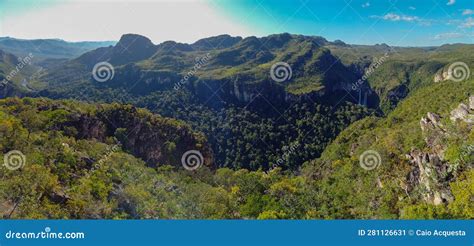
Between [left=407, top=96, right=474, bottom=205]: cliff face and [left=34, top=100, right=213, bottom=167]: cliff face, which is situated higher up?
[left=407, top=96, right=474, bottom=205]: cliff face

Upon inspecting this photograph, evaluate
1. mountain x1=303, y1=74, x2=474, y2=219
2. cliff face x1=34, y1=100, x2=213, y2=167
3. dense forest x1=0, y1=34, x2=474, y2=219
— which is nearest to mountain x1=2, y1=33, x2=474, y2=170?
dense forest x1=0, y1=34, x2=474, y2=219

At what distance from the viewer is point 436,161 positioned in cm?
2700

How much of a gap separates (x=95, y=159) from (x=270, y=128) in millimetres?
75567

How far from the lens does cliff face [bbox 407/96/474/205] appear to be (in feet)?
76.8

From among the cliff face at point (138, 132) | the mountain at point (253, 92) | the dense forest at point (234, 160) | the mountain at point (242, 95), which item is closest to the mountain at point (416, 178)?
the dense forest at point (234, 160)

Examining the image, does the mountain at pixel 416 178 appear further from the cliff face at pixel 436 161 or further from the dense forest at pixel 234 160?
the dense forest at pixel 234 160

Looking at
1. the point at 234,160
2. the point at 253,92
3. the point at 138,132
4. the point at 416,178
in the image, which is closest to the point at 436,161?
the point at 416,178

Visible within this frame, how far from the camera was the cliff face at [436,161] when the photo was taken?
23409 millimetres

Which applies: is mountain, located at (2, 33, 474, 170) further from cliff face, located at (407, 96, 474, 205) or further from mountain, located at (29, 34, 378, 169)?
cliff face, located at (407, 96, 474, 205)

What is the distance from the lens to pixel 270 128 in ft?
335

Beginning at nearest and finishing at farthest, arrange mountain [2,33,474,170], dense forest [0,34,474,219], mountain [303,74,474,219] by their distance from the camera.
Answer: dense forest [0,34,474,219] → mountain [303,74,474,219] → mountain [2,33,474,170]

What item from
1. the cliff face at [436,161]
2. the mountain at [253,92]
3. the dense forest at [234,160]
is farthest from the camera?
the mountain at [253,92]

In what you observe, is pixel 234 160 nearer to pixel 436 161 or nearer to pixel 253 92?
pixel 253 92

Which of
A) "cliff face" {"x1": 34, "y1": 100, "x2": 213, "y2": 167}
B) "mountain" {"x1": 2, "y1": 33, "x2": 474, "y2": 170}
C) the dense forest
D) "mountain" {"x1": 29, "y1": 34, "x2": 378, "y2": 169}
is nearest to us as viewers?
the dense forest
